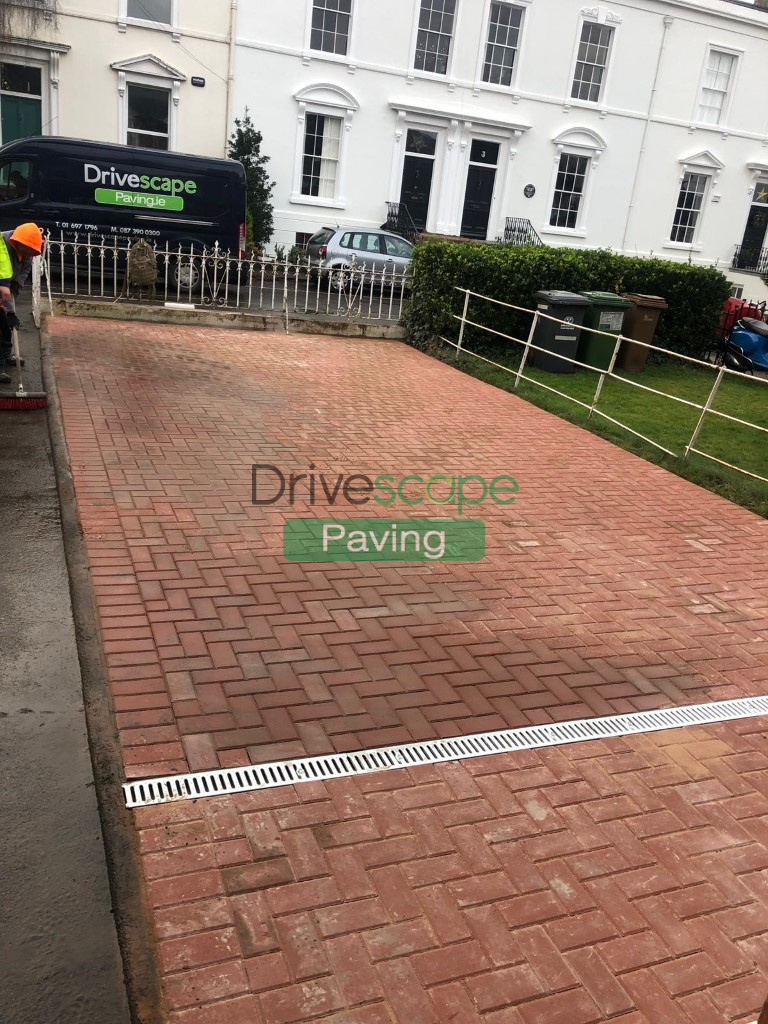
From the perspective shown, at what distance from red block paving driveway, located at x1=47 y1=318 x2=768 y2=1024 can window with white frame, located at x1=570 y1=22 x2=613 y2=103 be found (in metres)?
21.5

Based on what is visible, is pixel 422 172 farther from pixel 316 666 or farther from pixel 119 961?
pixel 119 961

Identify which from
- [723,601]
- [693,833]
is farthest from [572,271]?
[693,833]

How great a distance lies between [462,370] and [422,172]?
13.7 m

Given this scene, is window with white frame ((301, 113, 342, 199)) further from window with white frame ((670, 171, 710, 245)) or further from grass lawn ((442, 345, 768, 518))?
window with white frame ((670, 171, 710, 245))

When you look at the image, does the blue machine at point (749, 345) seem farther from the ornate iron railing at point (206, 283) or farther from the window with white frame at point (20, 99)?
the window with white frame at point (20, 99)

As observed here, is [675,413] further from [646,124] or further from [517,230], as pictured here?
[646,124]

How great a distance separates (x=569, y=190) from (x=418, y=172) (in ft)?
17.3

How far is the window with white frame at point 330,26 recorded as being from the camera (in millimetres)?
21516

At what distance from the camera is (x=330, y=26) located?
21.7 m

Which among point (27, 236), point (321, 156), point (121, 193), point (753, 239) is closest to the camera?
point (27, 236)

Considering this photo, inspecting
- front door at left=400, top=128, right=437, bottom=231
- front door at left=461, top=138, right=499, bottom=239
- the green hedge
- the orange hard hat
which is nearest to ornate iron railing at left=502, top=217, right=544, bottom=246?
front door at left=461, top=138, right=499, bottom=239

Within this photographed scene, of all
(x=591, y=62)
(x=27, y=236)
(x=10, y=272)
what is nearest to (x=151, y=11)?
(x=591, y=62)

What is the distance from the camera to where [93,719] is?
3.71 m

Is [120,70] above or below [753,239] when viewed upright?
above
